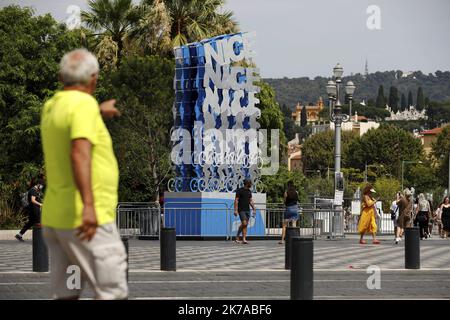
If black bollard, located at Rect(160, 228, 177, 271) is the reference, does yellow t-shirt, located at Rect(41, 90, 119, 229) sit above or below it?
above

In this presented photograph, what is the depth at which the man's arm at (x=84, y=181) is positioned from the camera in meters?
6.17

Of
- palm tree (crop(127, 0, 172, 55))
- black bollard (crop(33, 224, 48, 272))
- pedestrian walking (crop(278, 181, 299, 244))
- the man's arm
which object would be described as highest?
palm tree (crop(127, 0, 172, 55))

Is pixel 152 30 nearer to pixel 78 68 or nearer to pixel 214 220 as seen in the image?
pixel 214 220

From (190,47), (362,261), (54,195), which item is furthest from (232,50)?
(54,195)

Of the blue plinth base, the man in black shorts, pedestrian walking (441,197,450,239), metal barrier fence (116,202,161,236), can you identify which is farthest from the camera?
pedestrian walking (441,197,450,239)

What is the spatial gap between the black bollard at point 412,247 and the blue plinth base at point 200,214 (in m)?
12.8

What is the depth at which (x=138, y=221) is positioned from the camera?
3228 cm

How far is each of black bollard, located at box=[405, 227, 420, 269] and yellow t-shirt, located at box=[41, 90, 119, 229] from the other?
12683 millimetres

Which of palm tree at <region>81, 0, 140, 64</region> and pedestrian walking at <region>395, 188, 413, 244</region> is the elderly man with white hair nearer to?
pedestrian walking at <region>395, 188, 413, 244</region>

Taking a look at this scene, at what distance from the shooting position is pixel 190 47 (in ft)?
105

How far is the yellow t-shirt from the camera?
20.7ft

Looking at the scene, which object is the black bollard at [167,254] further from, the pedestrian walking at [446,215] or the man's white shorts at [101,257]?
the pedestrian walking at [446,215]

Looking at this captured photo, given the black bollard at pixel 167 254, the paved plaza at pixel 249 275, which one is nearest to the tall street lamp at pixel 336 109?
the paved plaza at pixel 249 275

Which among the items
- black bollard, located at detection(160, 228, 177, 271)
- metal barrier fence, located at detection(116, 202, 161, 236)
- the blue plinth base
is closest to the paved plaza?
black bollard, located at detection(160, 228, 177, 271)
